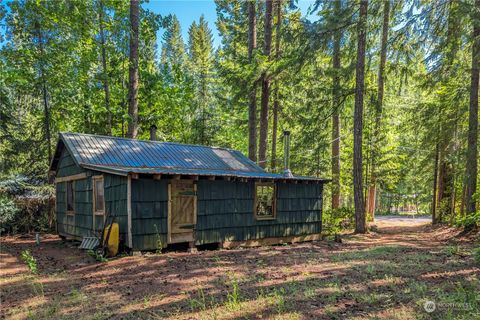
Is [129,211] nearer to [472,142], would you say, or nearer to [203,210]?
[203,210]

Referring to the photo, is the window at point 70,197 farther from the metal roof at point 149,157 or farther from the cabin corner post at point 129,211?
Answer: the cabin corner post at point 129,211

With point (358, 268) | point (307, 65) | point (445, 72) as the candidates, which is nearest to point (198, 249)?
point (358, 268)

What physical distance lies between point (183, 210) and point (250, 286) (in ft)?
15.2

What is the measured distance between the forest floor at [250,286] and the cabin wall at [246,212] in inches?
55.1

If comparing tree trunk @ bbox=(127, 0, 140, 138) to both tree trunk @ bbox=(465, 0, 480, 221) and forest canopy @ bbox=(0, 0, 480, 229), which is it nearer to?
forest canopy @ bbox=(0, 0, 480, 229)

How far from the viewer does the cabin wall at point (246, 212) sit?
32.8 ft

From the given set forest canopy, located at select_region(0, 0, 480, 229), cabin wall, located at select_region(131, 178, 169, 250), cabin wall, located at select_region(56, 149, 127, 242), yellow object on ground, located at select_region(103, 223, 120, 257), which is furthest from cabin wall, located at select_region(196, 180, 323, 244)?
Answer: yellow object on ground, located at select_region(103, 223, 120, 257)

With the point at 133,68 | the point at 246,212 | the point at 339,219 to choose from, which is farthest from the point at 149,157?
the point at 339,219

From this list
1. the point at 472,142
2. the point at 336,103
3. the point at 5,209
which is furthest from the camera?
the point at 336,103

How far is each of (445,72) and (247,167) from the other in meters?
7.26

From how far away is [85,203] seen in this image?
10805mm

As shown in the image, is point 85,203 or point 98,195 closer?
point 98,195

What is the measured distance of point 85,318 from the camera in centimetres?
454

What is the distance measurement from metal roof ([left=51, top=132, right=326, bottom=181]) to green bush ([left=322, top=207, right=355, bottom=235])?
15.1 feet
